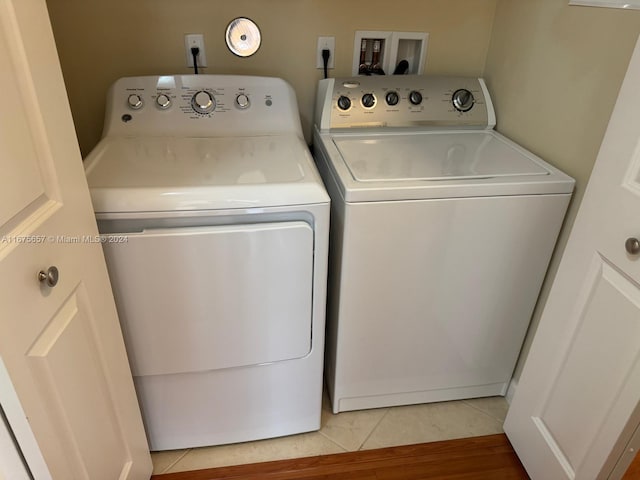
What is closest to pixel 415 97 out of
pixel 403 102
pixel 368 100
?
pixel 403 102

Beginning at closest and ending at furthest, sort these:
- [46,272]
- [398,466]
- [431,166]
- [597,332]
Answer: [46,272] < [597,332] < [431,166] < [398,466]

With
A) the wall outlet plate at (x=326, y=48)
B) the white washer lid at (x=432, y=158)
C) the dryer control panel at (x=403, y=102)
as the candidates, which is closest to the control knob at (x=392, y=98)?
the dryer control panel at (x=403, y=102)

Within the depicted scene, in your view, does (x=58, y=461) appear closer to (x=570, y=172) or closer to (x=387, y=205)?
(x=387, y=205)

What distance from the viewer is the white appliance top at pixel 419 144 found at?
1250 millimetres

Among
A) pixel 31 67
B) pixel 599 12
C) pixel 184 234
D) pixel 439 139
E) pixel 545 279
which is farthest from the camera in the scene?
pixel 439 139

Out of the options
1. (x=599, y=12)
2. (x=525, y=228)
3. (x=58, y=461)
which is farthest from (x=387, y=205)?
(x=58, y=461)

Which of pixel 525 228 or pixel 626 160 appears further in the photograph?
pixel 525 228

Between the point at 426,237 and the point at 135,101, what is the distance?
1.01m

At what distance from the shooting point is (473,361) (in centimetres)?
160

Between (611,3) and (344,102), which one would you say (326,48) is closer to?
(344,102)

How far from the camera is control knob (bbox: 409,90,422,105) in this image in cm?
163

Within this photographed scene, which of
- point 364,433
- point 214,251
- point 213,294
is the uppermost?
point 214,251

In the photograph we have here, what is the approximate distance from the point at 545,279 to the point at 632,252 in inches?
21.0

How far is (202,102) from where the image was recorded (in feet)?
4.92
